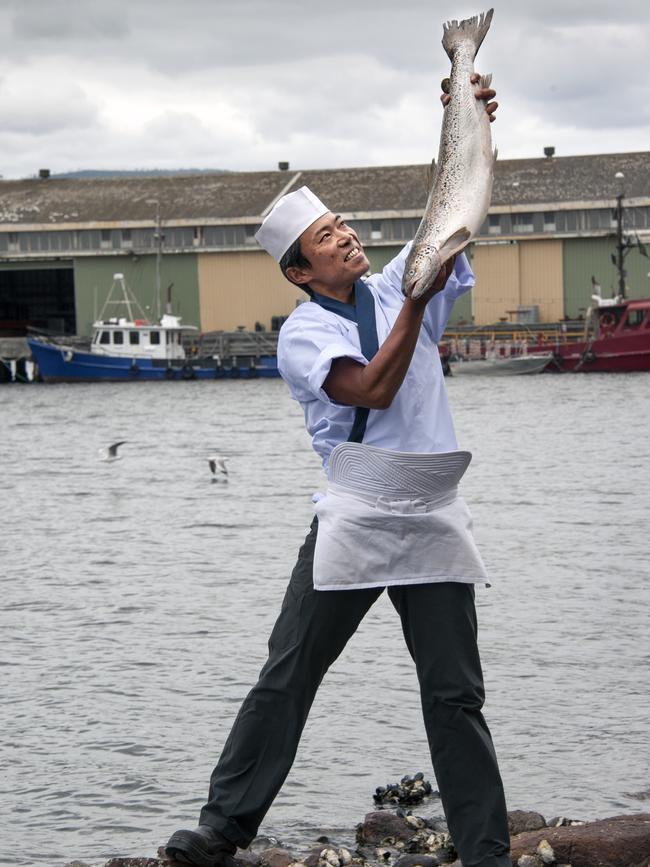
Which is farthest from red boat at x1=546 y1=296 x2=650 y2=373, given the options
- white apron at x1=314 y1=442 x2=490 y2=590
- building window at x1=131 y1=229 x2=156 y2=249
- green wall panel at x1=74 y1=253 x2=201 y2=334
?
white apron at x1=314 y1=442 x2=490 y2=590

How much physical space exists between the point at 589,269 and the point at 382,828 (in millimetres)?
53949

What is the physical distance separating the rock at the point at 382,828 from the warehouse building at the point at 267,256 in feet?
164

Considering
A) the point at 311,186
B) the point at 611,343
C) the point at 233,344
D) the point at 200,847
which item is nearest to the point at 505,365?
the point at 611,343

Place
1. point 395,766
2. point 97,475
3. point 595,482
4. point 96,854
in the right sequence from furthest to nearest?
1. point 97,475
2. point 595,482
3. point 395,766
4. point 96,854

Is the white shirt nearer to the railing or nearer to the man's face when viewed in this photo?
the man's face

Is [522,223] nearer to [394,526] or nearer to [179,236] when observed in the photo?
[179,236]

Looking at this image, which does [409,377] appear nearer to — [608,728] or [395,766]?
[395,766]

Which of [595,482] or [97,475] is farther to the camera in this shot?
[97,475]

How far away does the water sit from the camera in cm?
615

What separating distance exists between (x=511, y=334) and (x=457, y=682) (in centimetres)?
5388

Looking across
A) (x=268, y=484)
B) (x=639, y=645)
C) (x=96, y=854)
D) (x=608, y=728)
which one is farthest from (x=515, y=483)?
(x=96, y=854)

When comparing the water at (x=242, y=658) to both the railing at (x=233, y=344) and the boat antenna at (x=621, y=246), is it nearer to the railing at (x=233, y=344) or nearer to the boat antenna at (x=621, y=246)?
the boat antenna at (x=621, y=246)

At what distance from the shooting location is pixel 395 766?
6555mm

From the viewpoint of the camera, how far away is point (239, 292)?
5959 centimetres
